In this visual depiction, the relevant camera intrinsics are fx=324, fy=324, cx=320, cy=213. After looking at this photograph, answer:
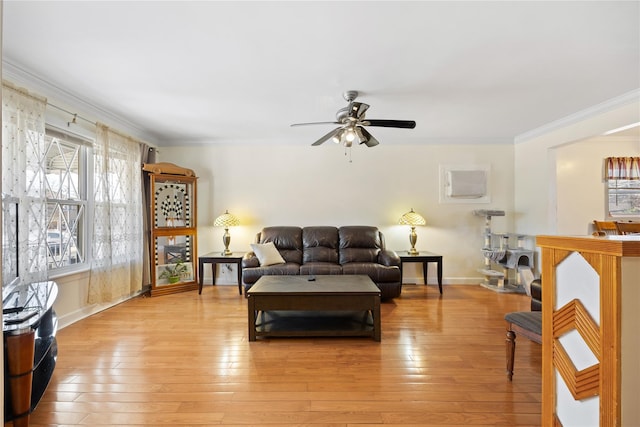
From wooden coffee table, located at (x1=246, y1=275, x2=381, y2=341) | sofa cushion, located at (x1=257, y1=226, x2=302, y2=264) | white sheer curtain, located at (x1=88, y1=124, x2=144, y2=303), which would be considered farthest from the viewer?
sofa cushion, located at (x1=257, y1=226, x2=302, y2=264)

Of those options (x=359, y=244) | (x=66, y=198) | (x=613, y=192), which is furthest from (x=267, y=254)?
(x=613, y=192)

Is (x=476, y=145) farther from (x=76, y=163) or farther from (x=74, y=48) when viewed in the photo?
(x=76, y=163)

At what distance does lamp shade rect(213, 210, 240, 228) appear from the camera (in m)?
5.00

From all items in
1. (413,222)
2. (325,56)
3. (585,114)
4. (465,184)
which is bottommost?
(413,222)

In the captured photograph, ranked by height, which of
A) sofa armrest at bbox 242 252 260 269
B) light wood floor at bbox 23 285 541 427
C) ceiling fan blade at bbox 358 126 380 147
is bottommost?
light wood floor at bbox 23 285 541 427

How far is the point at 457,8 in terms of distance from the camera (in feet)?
6.68

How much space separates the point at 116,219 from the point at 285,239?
226 cm

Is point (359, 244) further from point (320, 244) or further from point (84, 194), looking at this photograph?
point (84, 194)

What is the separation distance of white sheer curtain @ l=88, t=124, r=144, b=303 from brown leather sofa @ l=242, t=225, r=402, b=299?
1.52m

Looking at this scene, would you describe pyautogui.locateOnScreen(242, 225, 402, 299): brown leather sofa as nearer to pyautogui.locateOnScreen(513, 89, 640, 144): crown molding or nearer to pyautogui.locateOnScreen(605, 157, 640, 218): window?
pyautogui.locateOnScreen(513, 89, 640, 144): crown molding

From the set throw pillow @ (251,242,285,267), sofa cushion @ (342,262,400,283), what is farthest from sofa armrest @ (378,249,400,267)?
throw pillow @ (251,242,285,267)

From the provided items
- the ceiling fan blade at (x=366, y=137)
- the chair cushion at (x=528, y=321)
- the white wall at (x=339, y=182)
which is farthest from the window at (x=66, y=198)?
the chair cushion at (x=528, y=321)

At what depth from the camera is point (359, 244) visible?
194 inches

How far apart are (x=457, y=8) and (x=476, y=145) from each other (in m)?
3.71
